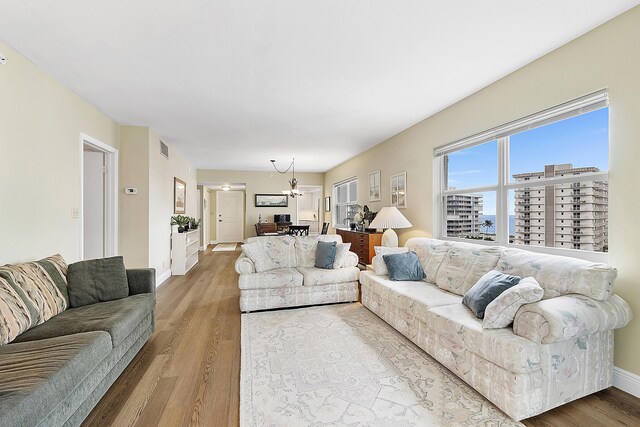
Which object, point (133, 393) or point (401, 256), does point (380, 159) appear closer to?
point (401, 256)

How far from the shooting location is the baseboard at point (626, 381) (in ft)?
6.29

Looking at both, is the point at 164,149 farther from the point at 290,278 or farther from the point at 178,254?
the point at 290,278

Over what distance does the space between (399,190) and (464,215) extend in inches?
52.9

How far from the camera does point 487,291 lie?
2150 millimetres

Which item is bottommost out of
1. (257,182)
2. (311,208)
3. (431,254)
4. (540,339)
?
(540,339)

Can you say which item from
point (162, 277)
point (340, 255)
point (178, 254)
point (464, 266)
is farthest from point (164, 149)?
point (464, 266)

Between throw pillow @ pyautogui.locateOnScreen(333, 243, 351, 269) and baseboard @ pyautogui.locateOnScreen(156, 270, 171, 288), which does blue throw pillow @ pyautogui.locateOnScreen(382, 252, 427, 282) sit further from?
baseboard @ pyautogui.locateOnScreen(156, 270, 171, 288)

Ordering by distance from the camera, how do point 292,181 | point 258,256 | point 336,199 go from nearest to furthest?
point 258,256 < point 292,181 < point 336,199

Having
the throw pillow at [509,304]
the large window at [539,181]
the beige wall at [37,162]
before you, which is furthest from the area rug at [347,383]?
the beige wall at [37,162]

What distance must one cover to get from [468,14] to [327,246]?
2904mm

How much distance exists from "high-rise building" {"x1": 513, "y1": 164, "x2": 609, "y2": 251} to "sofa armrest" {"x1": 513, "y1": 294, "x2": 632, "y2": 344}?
60cm

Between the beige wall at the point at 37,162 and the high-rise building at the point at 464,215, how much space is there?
447 cm

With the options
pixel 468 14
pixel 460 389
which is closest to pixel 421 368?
pixel 460 389

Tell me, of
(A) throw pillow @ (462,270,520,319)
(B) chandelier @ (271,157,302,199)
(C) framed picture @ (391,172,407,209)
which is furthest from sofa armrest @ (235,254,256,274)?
(B) chandelier @ (271,157,302,199)
